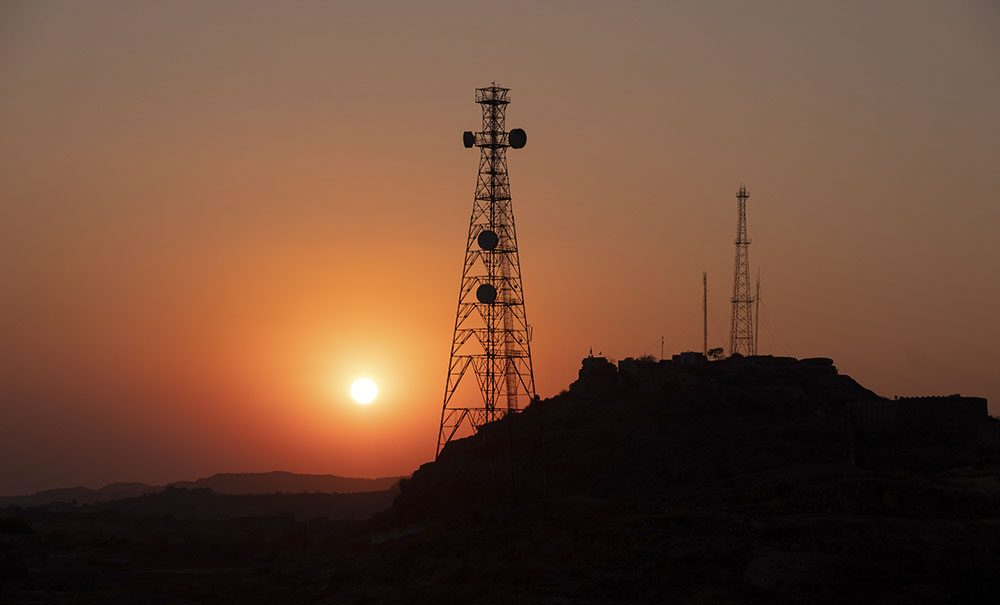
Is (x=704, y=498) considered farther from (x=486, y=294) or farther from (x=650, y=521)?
(x=486, y=294)

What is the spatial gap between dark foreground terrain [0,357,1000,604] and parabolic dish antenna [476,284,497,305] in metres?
10.1

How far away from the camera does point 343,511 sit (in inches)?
6811

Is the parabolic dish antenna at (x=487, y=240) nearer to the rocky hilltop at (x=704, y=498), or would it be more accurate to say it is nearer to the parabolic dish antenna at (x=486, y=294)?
the parabolic dish antenna at (x=486, y=294)

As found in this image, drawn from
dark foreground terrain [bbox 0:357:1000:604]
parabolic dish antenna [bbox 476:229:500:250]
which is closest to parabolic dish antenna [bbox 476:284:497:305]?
parabolic dish antenna [bbox 476:229:500:250]

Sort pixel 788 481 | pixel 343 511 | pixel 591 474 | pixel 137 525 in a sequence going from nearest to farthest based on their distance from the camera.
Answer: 1. pixel 788 481
2. pixel 591 474
3. pixel 137 525
4. pixel 343 511

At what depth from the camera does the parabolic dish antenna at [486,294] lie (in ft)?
251

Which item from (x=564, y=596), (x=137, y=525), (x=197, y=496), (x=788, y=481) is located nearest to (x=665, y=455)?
(x=788, y=481)

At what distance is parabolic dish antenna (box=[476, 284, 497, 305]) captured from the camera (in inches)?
3007

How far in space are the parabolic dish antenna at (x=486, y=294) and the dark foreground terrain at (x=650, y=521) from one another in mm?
10147

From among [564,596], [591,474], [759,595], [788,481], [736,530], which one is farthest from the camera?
[591,474]

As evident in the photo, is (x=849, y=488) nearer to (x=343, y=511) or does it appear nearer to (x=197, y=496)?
(x=343, y=511)

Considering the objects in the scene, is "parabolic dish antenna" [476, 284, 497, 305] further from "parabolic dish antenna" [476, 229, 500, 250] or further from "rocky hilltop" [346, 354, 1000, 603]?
"rocky hilltop" [346, 354, 1000, 603]

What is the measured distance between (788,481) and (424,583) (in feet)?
60.3

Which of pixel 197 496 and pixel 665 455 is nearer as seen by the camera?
pixel 665 455
